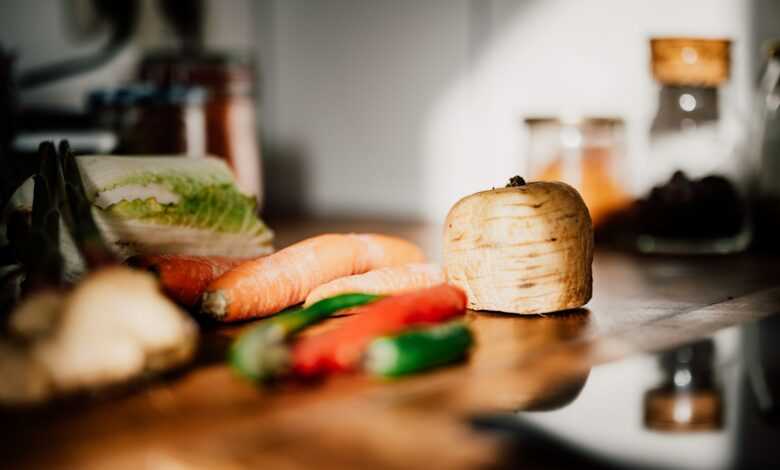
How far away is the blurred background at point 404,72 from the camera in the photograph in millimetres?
1830

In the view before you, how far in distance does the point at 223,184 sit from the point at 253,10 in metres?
1.42

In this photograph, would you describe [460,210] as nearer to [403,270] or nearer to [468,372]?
[403,270]

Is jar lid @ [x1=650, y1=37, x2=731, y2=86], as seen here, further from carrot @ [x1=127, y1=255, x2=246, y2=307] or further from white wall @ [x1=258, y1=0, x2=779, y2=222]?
carrot @ [x1=127, y1=255, x2=246, y2=307]

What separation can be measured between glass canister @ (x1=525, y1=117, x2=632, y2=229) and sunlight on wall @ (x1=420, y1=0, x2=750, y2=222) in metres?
0.05

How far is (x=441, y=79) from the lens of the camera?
2207 mm

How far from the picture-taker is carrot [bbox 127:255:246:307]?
3.20 ft

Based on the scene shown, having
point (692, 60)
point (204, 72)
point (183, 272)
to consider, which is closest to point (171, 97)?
point (204, 72)

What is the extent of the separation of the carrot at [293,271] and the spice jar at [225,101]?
0.63 metres

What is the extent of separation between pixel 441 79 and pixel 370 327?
1552 mm

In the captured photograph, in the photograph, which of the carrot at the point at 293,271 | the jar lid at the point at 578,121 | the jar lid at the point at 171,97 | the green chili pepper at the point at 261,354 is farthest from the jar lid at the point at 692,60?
the green chili pepper at the point at 261,354

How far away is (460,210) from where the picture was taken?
979mm

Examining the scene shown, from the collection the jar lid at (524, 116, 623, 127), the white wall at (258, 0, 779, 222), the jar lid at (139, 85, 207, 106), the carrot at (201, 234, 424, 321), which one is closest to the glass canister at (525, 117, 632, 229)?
the jar lid at (524, 116, 623, 127)

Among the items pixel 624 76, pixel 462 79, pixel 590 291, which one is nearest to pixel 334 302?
pixel 590 291

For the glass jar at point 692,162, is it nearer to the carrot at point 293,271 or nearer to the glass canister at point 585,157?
the glass canister at point 585,157
